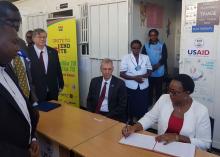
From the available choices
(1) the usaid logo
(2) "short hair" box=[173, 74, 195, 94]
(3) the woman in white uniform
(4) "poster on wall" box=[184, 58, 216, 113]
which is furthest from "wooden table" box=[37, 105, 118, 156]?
(1) the usaid logo

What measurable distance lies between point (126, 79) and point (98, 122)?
151cm

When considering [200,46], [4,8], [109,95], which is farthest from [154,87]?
[4,8]

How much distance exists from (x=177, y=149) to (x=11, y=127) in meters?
1.09

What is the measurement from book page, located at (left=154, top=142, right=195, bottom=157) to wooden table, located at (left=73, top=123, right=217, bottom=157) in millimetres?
42

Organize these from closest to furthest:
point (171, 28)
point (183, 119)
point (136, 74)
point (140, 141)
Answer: point (140, 141) → point (183, 119) → point (136, 74) → point (171, 28)

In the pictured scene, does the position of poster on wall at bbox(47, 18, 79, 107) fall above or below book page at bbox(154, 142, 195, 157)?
above

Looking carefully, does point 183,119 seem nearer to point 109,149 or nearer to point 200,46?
point 109,149

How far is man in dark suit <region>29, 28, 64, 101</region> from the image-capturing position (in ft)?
10.5

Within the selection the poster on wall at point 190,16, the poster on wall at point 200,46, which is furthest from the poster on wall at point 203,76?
the poster on wall at point 190,16

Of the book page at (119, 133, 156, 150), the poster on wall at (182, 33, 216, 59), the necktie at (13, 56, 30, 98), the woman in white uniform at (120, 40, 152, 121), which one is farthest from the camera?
the woman in white uniform at (120, 40, 152, 121)

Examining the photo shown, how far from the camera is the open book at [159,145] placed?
1.60m

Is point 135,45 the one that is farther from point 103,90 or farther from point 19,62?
point 19,62

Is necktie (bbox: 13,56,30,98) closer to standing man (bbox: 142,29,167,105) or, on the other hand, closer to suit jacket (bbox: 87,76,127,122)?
suit jacket (bbox: 87,76,127,122)

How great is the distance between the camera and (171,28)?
5414mm
